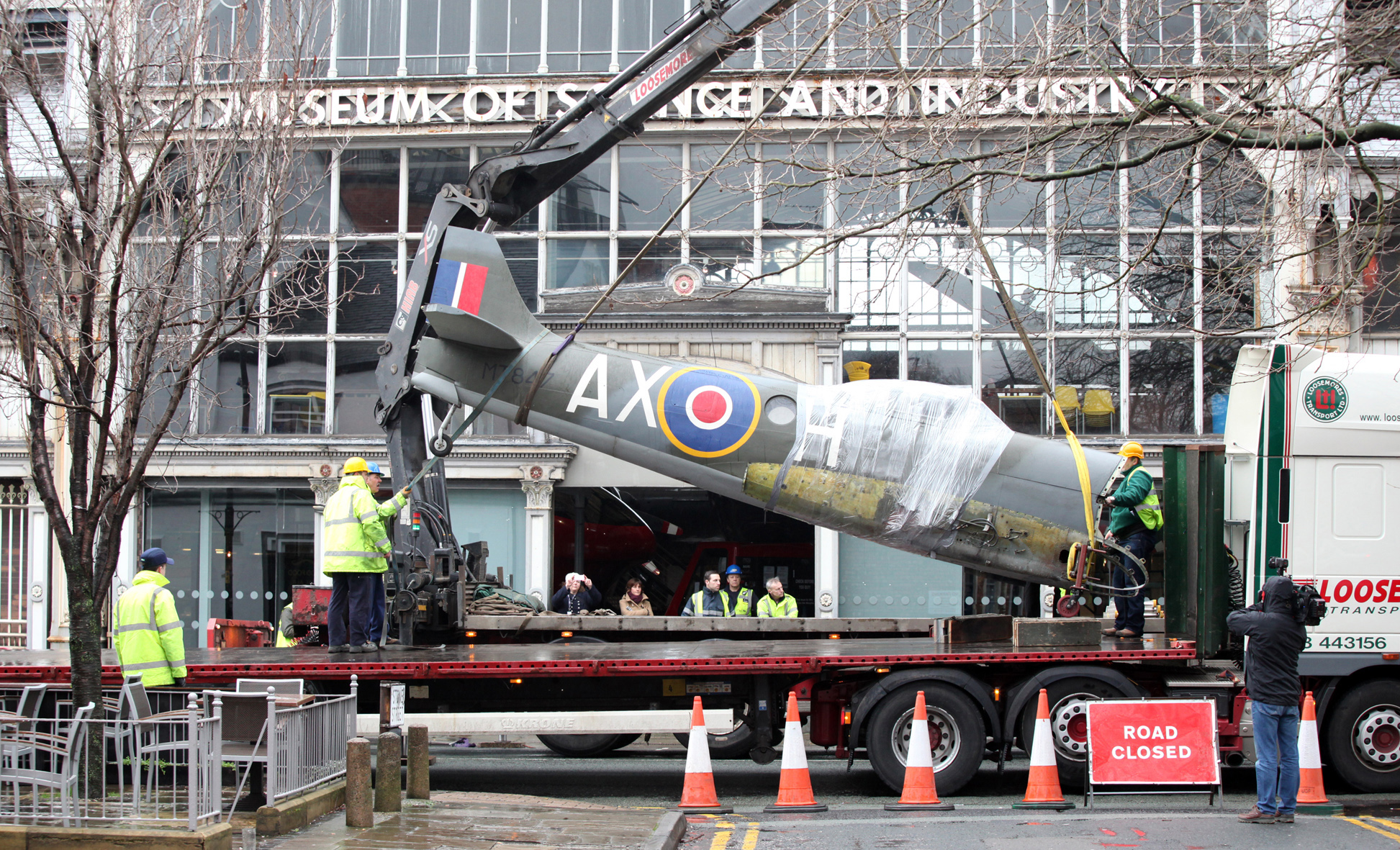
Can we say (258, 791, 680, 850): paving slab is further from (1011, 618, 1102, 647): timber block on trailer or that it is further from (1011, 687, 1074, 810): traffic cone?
(1011, 618, 1102, 647): timber block on trailer

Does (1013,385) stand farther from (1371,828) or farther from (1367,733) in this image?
(1371,828)

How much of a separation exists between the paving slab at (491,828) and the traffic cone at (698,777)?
0.26 meters

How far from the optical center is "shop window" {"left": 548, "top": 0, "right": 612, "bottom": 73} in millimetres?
19719

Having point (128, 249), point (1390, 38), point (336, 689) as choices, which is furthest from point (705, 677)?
point (1390, 38)

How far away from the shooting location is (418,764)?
9344 millimetres

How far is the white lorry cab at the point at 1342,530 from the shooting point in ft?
32.9

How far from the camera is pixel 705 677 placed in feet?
34.4

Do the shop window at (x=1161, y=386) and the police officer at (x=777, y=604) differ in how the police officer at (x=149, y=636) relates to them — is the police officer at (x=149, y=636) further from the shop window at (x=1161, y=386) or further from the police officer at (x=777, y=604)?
the shop window at (x=1161, y=386)

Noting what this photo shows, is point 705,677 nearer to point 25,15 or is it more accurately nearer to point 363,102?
point 25,15

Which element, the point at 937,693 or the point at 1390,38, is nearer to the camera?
the point at 1390,38

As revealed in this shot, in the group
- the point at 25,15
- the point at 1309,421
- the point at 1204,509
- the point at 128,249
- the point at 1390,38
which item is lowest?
the point at 1204,509

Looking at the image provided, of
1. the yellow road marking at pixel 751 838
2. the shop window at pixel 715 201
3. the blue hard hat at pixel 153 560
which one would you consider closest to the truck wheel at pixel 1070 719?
the yellow road marking at pixel 751 838

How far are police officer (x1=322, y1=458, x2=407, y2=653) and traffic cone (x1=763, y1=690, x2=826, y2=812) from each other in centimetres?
416

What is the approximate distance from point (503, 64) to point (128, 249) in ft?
35.5
